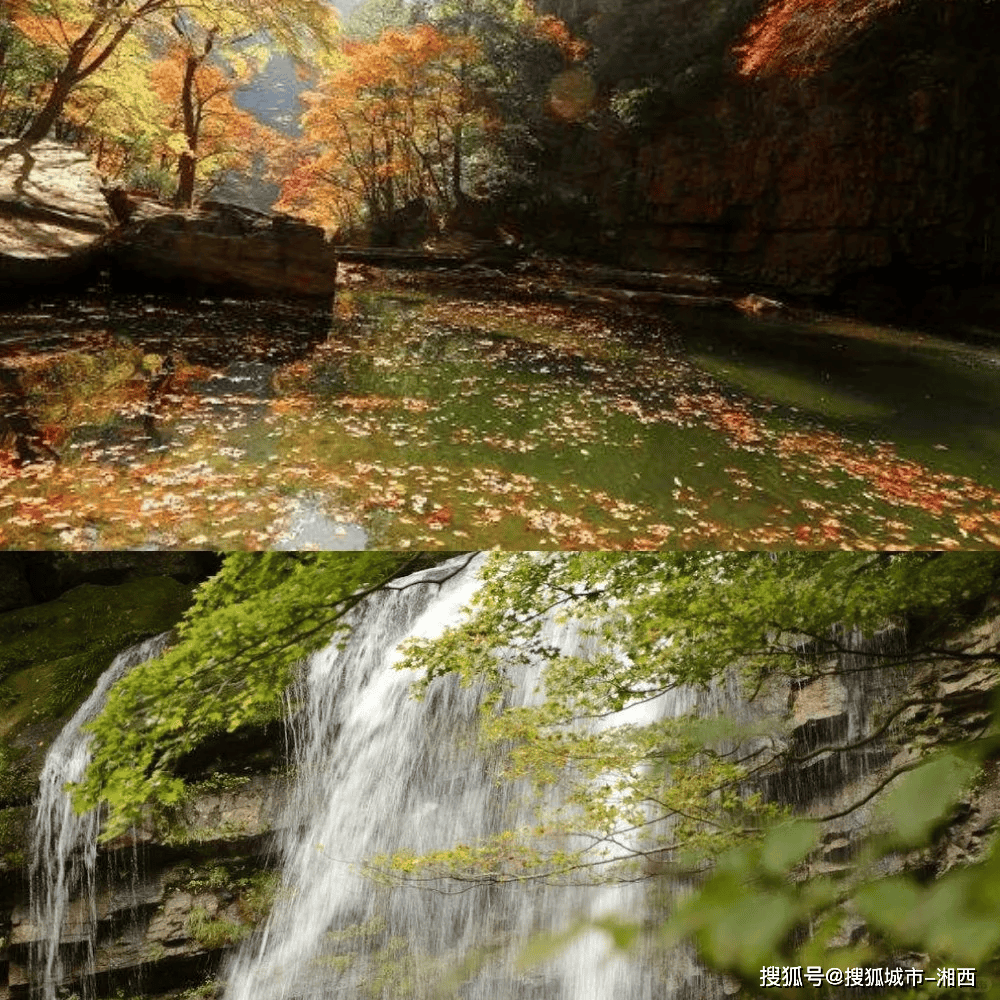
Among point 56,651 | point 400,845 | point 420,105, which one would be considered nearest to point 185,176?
point 420,105

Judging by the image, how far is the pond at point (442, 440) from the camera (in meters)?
4.28

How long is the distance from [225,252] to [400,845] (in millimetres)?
7243

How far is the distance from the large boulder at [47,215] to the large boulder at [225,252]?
0.37 m

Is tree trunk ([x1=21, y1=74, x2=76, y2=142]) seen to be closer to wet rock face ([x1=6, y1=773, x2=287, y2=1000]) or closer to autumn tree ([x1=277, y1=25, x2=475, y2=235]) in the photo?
autumn tree ([x1=277, y1=25, x2=475, y2=235])

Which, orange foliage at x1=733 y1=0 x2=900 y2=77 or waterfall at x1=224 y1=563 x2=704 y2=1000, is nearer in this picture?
waterfall at x1=224 y1=563 x2=704 y2=1000

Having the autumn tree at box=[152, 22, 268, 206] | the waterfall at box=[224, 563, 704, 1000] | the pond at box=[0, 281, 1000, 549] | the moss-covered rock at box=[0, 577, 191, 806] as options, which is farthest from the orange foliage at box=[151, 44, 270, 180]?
the waterfall at box=[224, 563, 704, 1000]

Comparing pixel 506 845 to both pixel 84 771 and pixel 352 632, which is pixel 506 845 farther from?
pixel 84 771

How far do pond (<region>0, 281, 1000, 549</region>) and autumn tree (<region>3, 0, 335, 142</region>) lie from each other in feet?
10.5

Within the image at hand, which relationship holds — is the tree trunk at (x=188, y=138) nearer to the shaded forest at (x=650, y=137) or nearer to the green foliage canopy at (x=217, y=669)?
the shaded forest at (x=650, y=137)

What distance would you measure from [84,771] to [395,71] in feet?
A: 44.1

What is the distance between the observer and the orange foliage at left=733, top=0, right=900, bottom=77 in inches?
482

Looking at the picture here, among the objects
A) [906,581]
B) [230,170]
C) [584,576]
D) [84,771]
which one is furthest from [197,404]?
[230,170]

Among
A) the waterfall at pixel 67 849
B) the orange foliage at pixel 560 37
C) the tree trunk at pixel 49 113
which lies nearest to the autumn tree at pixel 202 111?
the tree trunk at pixel 49 113

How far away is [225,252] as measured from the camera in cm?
830
